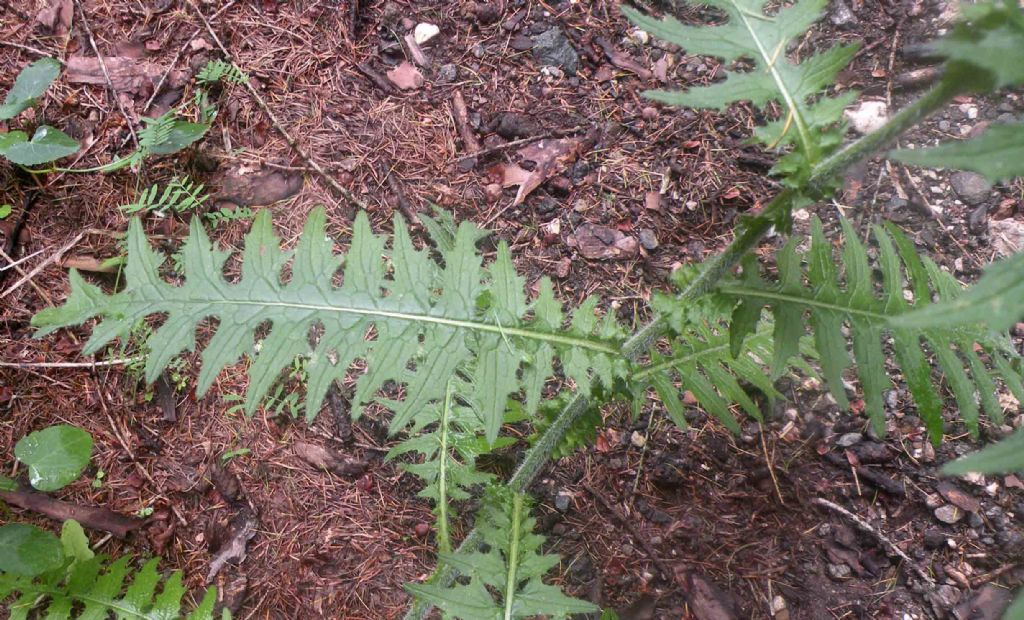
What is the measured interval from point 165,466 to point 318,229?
1840 mm

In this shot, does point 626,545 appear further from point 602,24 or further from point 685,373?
point 602,24

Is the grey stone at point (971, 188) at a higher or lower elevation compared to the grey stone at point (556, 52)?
lower

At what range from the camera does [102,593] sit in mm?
2482

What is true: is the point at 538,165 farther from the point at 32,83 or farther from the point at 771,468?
the point at 32,83

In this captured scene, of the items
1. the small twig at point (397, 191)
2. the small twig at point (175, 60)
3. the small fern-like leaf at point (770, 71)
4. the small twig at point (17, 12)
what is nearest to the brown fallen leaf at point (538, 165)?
the small twig at point (397, 191)

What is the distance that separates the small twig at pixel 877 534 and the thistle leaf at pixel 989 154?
7.07ft

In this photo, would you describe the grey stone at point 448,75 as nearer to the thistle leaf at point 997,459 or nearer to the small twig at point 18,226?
the small twig at point 18,226

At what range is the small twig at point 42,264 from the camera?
321 cm

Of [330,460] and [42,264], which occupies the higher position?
[42,264]

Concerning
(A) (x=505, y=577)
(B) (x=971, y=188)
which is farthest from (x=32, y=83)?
(B) (x=971, y=188)

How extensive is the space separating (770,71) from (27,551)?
9.58 feet

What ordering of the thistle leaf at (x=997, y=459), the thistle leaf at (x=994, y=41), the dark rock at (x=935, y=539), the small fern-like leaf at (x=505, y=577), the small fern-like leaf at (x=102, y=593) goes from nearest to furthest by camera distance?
the thistle leaf at (x=997, y=459) → the thistle leaf at (x=994, y=41) → the small fern-like leaf at (x=505, y=577) → the small fern-like leaf at (x=102, y=593) → the dark rock at (x=935, y=539)

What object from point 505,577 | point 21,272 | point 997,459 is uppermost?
point 997,459

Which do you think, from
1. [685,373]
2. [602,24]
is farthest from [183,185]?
[685,373]
